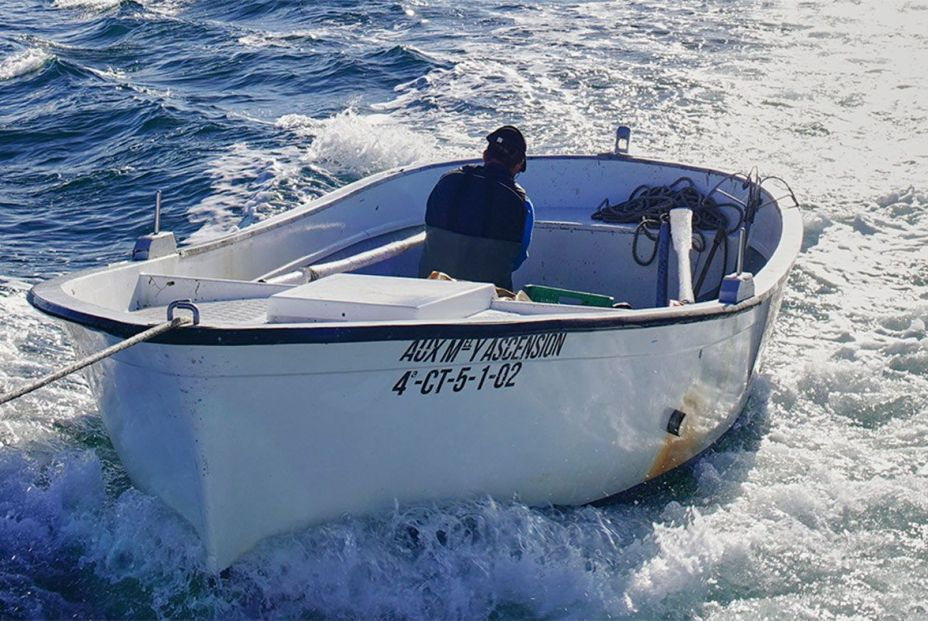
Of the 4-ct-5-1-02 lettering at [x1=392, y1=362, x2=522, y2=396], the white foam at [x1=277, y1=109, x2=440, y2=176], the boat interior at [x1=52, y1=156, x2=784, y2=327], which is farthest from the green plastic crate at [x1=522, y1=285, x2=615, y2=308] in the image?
the white foam at [x1=277, y1=109, x2=440, y2=176]

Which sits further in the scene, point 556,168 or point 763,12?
point 763,12

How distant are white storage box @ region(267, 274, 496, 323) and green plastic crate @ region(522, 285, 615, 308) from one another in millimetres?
1109

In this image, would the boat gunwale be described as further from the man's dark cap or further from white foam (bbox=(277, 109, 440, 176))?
white foam (bbox=(277, 109, 440, 176))

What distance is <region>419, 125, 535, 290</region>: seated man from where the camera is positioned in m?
6.07

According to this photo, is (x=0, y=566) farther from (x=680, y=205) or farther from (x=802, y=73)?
(x=802, y=73)

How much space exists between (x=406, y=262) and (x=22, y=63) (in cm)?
1117

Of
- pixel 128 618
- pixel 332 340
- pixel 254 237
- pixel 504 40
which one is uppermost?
pixel 332 340

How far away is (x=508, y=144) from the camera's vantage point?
6.06 m

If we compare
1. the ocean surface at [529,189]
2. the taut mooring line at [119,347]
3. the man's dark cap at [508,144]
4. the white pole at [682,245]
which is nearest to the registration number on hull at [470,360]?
the ocean surface at [529,189]

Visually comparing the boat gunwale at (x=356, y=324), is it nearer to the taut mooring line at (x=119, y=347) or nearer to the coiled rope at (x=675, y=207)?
the taut mooring line at (x=119, y=347)

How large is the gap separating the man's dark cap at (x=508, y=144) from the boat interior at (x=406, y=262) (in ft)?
2.38

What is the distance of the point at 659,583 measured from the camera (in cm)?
514

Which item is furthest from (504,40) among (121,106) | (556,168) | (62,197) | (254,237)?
(254,237)

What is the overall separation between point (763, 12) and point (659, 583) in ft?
50.7
